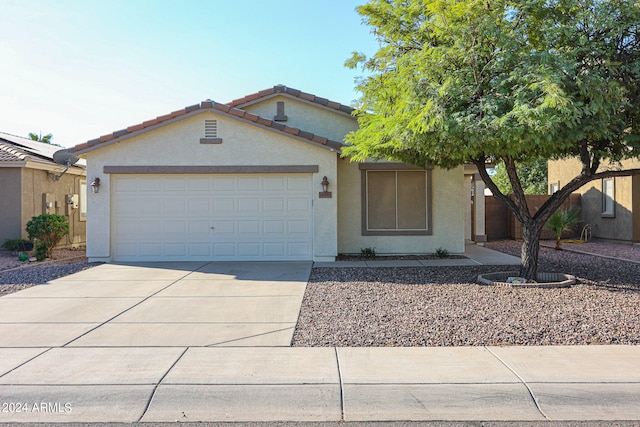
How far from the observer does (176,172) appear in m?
12.6

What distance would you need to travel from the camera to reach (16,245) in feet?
46.9

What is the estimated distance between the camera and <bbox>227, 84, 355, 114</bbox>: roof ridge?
15023mm

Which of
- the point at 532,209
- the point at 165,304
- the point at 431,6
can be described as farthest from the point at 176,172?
the point at 532,209

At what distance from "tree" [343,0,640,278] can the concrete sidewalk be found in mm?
3512

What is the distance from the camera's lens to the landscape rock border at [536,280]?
353 inches

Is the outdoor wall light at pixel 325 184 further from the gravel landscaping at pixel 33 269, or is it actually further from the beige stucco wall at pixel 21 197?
the beige stucco wall at pixel 21 197

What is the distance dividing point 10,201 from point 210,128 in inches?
288

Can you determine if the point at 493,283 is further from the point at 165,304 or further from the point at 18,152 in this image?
the point at 18,152

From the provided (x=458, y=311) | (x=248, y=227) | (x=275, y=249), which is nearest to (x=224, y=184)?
(x=248, y=227)

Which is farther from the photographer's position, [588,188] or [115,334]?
[588,188]

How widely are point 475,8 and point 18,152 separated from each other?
14.5m

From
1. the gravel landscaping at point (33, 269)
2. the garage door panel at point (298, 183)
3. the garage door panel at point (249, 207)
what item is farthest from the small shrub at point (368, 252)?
the gravel landscaping at point (33, 269)

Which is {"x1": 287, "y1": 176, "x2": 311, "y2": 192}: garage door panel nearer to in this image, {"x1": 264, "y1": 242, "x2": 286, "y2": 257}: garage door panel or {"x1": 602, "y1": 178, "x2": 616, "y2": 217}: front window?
{"x1": 264, "y1": 242, "x2": 286, "y2": 257}: garage door panel

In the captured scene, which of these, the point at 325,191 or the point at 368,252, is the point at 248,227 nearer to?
Result: the point at 325,191
